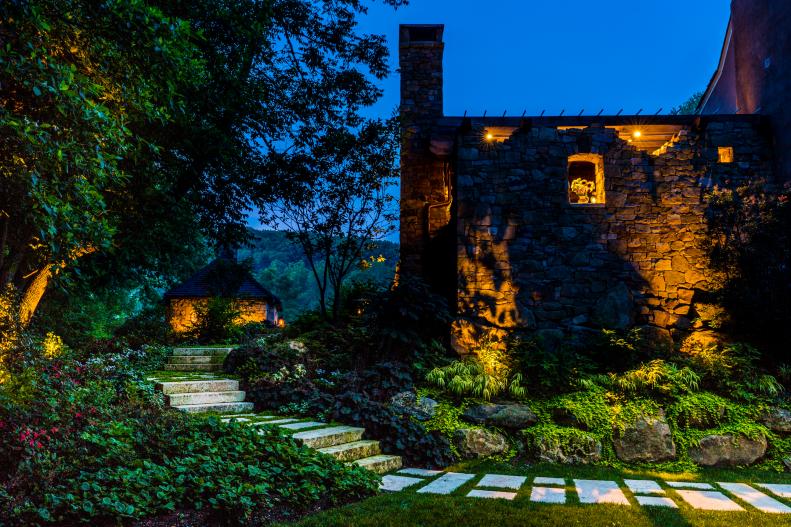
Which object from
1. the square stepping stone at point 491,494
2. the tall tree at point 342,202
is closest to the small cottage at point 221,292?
the tall tree at point 342,202

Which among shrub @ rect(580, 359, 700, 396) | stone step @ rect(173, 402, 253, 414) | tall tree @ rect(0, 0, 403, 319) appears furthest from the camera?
shrub @ rect(580, 359, 700, 396)

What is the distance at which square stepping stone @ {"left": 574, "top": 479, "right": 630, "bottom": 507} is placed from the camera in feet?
13.1

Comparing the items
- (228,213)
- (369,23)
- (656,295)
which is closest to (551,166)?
(656,295)

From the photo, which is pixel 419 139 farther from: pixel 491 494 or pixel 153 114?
pixel 491 494

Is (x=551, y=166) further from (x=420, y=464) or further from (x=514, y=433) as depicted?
(x=420, y=464)

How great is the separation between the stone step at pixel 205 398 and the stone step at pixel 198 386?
9 cm

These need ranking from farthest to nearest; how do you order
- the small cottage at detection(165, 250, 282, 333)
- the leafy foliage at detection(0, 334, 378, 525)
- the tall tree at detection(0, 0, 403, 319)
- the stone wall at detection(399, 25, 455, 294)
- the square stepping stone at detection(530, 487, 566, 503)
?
1. the small cottage at detection(165, 250, 282, 333)
2. the stone wall at detection(399, 25, 455, 294)
3. the square stepping stone at detection(530, 487, 566, 503)
4. the tall tree at detection(0, 0, 403, 319)
5. the leafy foliage at detection(0, 334, 378, 525)

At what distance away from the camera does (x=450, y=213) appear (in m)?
9.64

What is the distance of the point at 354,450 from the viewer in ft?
15.8

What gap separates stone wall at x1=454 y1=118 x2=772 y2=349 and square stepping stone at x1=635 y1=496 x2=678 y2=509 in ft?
12.4

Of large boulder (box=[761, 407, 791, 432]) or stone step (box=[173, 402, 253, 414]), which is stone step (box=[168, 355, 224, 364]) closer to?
stone step (box=[173, 402, 253, 414])

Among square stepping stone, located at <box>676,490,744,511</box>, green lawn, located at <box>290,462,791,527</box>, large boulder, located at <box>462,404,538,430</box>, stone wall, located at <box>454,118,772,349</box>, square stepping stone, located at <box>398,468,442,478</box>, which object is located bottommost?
square stepping stone, located at <box>398,468,442,478</box>

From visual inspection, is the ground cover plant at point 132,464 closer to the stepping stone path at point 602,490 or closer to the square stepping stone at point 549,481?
the stepping stone path at point 602,490

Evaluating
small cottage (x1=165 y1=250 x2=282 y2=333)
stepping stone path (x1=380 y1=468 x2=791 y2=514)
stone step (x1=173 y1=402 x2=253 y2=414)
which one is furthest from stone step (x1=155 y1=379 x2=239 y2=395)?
small cottage (x1=165 y1=250 x2=282 y2=333)
